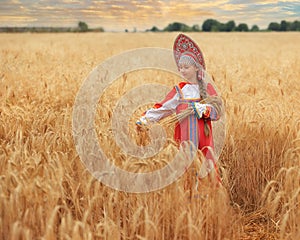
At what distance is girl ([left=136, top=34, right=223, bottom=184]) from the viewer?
282 cm

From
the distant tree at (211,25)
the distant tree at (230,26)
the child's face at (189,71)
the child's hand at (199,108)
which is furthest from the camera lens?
the distant tree at (211,25)

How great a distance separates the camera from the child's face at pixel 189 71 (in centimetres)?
289

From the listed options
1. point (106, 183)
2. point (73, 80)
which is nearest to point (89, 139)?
point (106, 183)

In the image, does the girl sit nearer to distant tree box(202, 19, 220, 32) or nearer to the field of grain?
the field of grain

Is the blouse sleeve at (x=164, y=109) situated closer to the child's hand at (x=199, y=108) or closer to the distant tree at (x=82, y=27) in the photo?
the child's hand at (x=199, y=108)

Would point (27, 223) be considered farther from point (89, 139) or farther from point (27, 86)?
point (27, 86)

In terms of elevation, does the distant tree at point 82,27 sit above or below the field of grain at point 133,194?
above

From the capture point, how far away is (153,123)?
2.92 m

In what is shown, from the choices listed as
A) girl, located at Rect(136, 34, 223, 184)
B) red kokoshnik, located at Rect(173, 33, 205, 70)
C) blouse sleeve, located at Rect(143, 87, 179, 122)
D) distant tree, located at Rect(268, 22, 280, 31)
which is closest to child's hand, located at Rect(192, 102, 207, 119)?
girl, located at Rect(136, 34, 223, 184)

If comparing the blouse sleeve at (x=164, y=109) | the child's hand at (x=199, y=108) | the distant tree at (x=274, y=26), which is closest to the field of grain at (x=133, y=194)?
the blouse sleeve at (x=164, y=109)

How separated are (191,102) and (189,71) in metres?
0.25

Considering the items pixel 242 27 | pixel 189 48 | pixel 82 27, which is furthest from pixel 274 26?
pixel 189 48

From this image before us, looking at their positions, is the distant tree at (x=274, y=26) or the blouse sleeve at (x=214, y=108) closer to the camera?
the blouse sleeve at (x=214, y=108)

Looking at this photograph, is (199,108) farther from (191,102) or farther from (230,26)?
→ (230,26)
